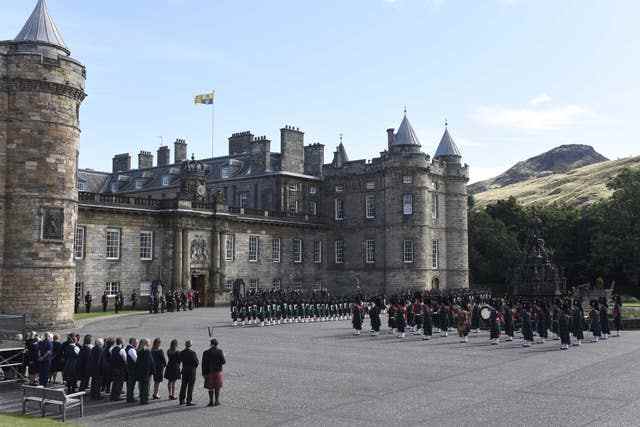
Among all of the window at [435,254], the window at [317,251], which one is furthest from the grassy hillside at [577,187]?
the window at [317,251]

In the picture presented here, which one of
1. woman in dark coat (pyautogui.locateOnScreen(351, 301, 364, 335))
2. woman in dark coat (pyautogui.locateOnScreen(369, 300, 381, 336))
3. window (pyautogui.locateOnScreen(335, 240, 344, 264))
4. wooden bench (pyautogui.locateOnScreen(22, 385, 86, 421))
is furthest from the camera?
window (pyautogui.locateOnScreen(335, 240, 344, 264))

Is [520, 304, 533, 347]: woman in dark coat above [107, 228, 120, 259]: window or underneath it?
underneath

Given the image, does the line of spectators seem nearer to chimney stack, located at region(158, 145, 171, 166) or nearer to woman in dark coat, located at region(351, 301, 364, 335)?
woman in dark coat, located at region(351, 301, 364, 335)

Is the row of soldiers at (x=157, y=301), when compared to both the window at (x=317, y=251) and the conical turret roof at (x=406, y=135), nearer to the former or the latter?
the window at (x=317, y=251)

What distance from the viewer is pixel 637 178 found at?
2331 inches

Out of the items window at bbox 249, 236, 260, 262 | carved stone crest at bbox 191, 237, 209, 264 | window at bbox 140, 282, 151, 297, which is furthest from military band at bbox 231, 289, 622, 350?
window at bbox 249, 236, 260, 262

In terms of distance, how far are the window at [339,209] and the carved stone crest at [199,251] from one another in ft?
52.7

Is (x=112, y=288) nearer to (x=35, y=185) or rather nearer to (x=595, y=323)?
(x=35, y=185)

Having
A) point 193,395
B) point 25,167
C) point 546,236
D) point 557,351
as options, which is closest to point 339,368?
point 193,395

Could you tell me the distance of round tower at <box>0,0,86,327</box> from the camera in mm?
29984

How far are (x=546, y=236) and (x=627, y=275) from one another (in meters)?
9.60

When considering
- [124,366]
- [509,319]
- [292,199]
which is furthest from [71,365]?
[292,199]

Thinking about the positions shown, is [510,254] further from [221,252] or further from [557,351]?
[557,351]

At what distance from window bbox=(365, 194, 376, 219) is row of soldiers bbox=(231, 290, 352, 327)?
19.3 meters
